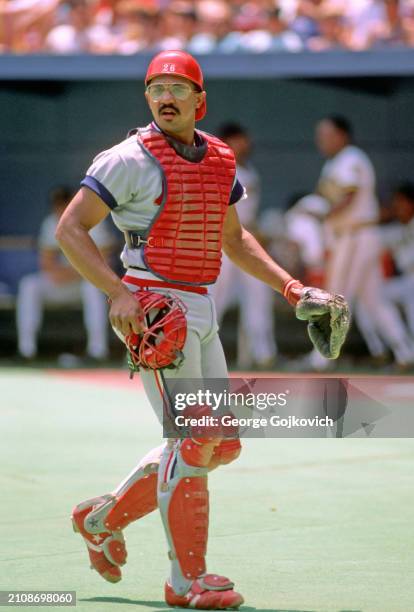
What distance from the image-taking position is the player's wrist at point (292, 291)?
4762 mm

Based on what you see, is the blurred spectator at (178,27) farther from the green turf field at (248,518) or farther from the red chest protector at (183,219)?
the red chest protector at (183,219)

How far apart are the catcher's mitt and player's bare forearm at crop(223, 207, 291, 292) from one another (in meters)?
0.26

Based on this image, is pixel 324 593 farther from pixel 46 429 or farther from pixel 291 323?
pixel 291 323

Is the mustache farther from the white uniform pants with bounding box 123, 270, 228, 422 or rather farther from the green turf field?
the green turf field

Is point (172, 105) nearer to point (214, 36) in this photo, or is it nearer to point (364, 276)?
point (364, 276)

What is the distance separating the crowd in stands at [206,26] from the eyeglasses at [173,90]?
8487 mm

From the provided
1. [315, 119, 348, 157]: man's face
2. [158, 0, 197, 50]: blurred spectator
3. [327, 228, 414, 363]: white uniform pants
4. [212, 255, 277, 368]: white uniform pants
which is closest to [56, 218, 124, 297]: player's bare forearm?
[315, 119, 348, 157]: man's face

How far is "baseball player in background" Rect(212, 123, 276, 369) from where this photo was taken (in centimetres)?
1235

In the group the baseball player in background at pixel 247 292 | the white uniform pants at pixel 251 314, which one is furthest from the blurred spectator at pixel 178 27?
the white uniform pants at pixel 251 314

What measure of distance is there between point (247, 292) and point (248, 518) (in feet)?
22.5

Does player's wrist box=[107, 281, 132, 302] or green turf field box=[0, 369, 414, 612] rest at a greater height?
player's wrist box=[107, 281, 132, 302]

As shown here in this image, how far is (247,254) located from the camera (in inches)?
195

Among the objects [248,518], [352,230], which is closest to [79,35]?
[352,230]

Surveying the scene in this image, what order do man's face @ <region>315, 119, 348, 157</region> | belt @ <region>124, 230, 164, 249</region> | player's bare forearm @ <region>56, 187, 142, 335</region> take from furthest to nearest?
1. man's face @ <region>315, 119, 348, 157</region>
2. belt @ <region>124, 230, 164, 249</region>
3. player's bare forearm @ <region>56, 187, 142, 335</region>
